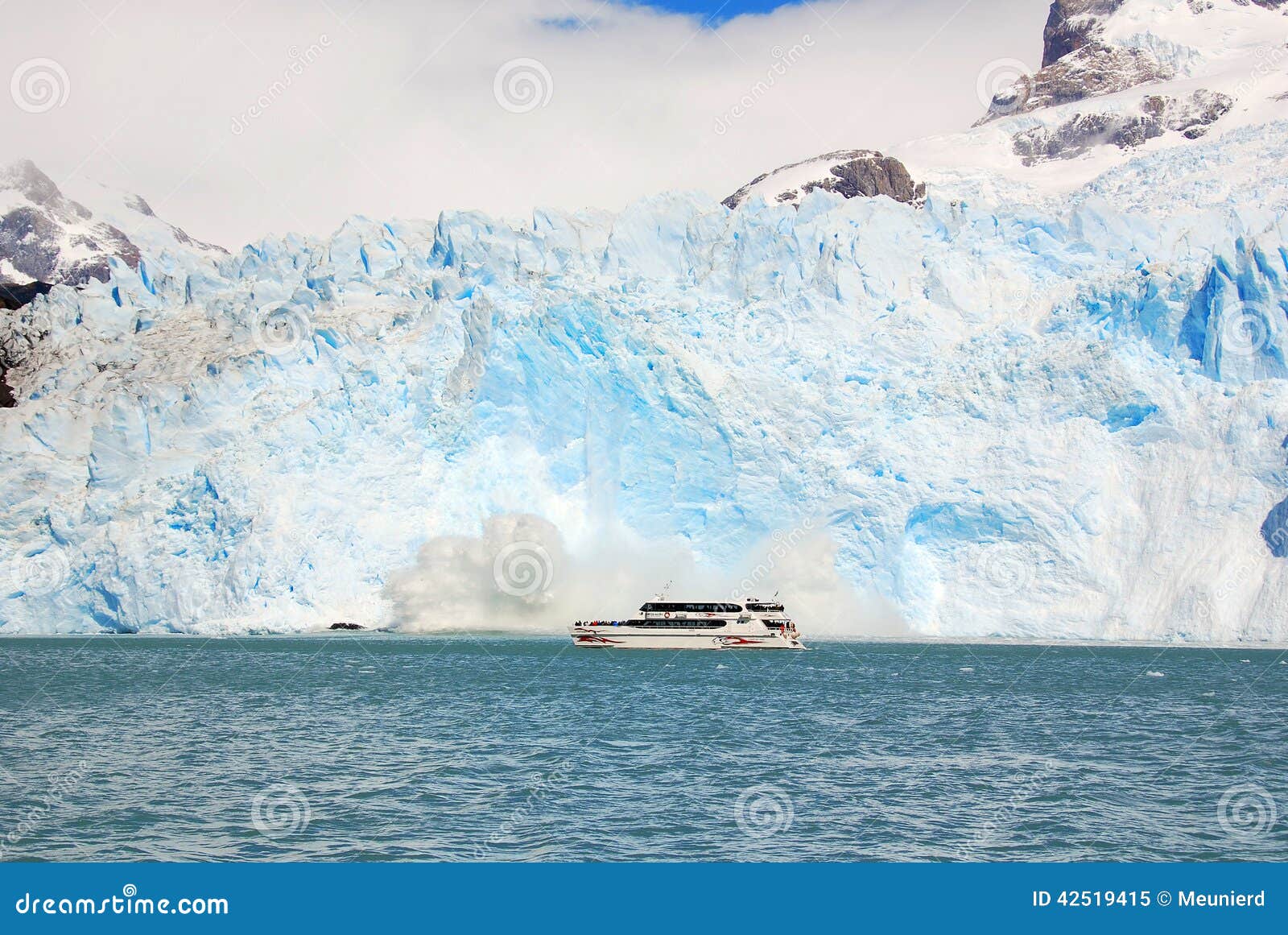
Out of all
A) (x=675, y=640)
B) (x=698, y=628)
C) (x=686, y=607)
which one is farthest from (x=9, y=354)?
(x=698, y=628)

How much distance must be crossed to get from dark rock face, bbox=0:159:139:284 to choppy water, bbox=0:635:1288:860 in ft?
262

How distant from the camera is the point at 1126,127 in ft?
283

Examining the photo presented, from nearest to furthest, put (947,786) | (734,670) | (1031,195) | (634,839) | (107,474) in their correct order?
(634,839) → (947,786) → (734,670) → (107,474) → (1031,195)

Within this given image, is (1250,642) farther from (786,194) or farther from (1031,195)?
(786,194)

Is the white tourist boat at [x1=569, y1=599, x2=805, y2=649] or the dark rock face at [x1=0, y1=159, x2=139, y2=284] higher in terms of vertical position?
the dark rock face at [x1=0, y1=159, x2=139, y2=284]

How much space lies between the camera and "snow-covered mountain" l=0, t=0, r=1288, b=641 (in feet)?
142

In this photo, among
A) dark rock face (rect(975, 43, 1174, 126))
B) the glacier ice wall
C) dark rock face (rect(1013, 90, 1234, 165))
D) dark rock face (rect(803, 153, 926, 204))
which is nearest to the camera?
the glacier ice wall

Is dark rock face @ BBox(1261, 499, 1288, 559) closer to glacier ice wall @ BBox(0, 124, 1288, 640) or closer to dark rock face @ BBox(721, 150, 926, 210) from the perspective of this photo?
glacier ice wall @ BBox(0, 124, 1288, 640)

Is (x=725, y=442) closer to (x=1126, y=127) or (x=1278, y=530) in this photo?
(x=1278, y=530)

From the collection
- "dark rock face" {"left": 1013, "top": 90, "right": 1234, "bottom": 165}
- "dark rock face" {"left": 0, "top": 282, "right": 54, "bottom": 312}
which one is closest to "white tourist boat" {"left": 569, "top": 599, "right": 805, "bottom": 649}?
"dark rock face" {"left": 0, "top": 282, "right": 54, "bottom": 312}

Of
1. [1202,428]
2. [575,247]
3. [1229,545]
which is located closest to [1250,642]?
[1229,545]

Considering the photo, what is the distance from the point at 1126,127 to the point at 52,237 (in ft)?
271

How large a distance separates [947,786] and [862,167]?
7569 centimetres

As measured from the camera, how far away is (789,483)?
4538 centimetres
